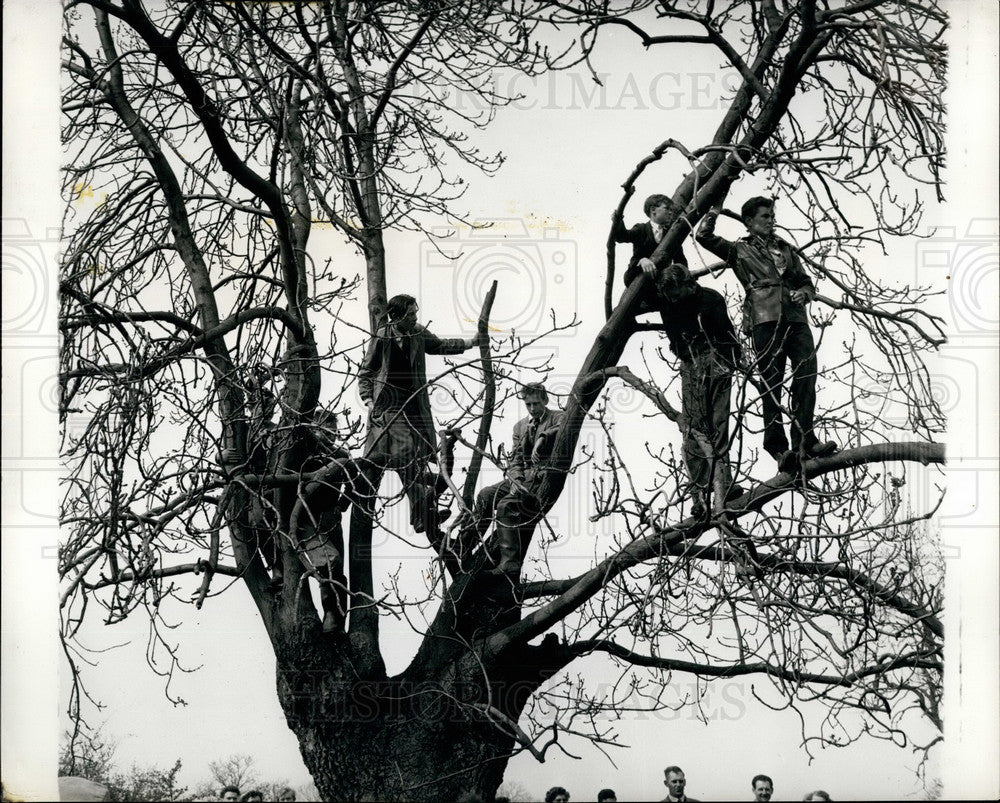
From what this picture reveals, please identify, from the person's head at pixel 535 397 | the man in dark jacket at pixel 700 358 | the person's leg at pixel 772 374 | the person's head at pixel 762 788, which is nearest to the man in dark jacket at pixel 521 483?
the person's head at pixel 535 397

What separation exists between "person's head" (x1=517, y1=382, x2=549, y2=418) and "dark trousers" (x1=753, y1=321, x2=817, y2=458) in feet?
→ 3.24

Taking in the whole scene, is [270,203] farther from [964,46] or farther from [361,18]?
[964,46]

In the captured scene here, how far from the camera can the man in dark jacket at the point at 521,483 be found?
234 inches

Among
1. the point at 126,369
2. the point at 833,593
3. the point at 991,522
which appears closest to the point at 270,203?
the point at 126,369

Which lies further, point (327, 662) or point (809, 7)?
point (327, 662)

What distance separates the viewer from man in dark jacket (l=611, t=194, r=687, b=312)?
5965 mm

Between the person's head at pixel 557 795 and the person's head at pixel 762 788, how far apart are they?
2.64ft

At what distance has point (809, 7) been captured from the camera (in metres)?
5.54

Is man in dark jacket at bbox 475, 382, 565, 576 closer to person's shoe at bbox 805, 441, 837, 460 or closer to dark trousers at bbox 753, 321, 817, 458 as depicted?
dark trousers at bbox 753, 321, 817, 458

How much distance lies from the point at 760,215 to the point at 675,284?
49 centimetres

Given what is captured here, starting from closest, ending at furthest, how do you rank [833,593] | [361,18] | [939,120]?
[833,593] → [939,120] → [361,18]

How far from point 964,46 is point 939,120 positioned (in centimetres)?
33

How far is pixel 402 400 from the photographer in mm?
6043

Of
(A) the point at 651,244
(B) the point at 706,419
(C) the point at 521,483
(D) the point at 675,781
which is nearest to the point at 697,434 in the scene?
(B) the point at 706,419
